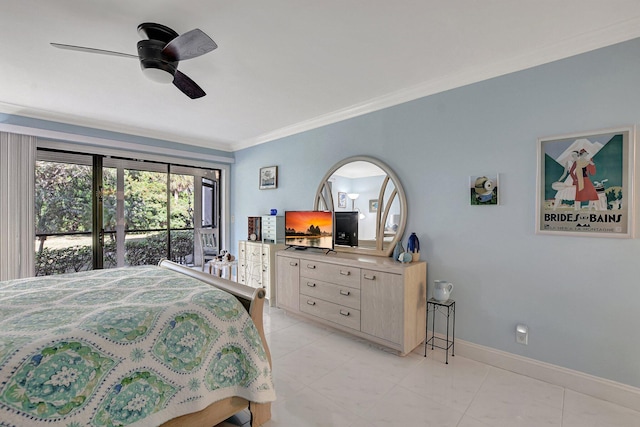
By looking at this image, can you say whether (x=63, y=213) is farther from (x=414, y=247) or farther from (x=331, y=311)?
(x=414, y=247)

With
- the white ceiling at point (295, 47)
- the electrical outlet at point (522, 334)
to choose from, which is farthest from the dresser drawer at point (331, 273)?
the white ceiling at point (295, 47)

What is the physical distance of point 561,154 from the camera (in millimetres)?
2121

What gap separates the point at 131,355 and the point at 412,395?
5.94 feet

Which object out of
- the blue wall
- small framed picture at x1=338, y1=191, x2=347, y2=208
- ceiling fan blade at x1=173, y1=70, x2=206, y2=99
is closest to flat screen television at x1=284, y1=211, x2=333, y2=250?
small framed picture at x1=338, y1=191, x2=347, y2=208

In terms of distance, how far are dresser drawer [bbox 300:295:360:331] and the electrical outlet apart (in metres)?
1.32

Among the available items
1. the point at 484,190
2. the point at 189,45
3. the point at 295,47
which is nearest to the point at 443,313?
the point at 484,190

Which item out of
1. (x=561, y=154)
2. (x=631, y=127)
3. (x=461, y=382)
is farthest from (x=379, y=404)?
(x=631, y=127)

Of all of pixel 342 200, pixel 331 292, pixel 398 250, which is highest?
pixel 342 200

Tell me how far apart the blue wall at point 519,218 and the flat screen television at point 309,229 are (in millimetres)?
974

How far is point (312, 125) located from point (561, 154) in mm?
2678

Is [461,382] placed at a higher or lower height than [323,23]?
lower

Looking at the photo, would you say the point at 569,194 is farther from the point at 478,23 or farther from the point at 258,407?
the point at 258,407

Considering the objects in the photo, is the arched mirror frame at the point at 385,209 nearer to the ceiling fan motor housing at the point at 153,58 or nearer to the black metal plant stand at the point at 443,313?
the black metal plant stand at the point at 443,313

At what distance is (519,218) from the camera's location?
231 centimetres
